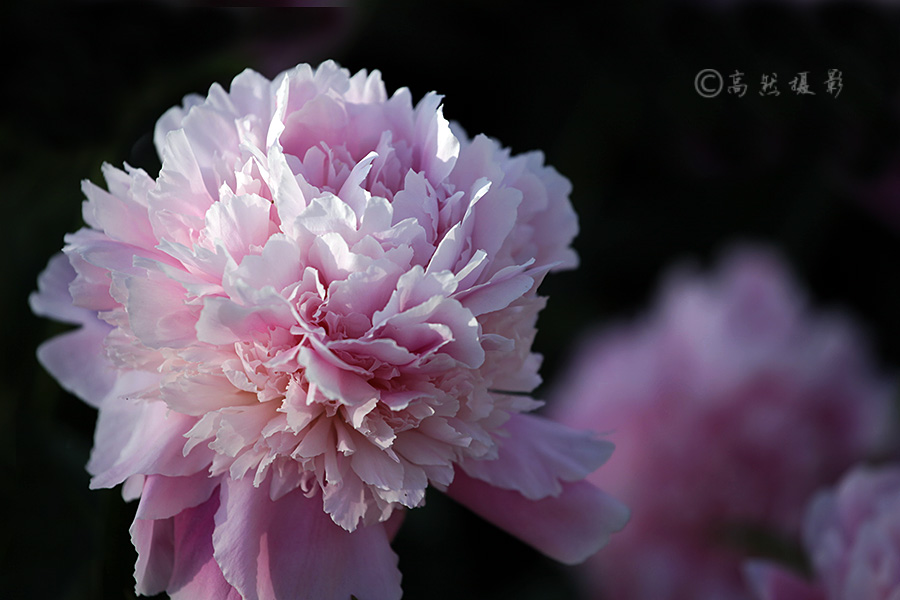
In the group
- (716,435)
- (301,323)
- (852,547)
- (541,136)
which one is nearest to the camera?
(301,323)

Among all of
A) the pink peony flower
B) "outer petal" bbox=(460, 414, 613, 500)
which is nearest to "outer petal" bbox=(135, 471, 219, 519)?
"outer petal" bbox=(460, 414, 613, 500)

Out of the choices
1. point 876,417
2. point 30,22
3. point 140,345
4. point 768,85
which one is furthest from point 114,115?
point 876,417

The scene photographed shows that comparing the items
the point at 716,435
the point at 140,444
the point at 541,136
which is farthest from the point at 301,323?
the point at 541,136

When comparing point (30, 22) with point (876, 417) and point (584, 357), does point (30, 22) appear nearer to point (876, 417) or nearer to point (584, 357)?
point (584, 357)

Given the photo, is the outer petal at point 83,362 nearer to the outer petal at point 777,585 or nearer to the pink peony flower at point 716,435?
the outer petal at point 777,585

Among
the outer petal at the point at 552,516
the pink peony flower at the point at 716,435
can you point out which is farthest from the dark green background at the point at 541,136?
the outer petal at the point at 552,516

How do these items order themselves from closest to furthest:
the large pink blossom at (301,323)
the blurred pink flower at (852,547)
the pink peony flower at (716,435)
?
the large pink blossom at (301,323)
the blurred pink flower at (852,547)
the pink peony flower at (716,435)

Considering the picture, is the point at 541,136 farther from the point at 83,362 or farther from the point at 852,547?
the point at 83,362
